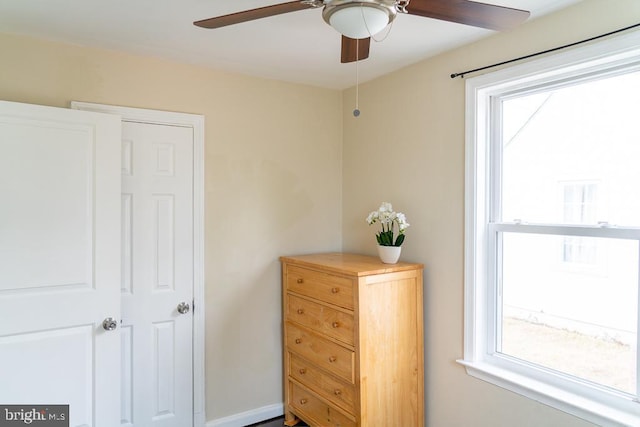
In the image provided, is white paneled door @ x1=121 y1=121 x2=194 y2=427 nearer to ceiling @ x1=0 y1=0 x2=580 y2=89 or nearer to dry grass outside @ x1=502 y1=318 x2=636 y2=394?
ceiling @ x1=0 y1=0 x2=580 y2=89

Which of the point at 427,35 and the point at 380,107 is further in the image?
the point at 380,107

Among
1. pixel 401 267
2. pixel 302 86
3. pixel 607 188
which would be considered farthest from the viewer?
pixel 302 86

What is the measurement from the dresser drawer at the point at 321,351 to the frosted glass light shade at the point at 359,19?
5.34ft

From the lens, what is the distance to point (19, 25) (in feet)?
6.77

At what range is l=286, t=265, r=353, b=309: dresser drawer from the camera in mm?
2309

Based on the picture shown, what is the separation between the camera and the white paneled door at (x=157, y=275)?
2463 millimetres

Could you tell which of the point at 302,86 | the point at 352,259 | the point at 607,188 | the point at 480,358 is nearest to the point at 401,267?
the point at 352,259

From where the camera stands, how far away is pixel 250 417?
2.88 metres

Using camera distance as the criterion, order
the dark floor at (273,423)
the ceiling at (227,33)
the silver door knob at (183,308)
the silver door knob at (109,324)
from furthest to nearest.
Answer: the dark floor at (273,423) < the silver door knob at (183,308) < the silver door knob at (109,324) < the ceiling at (227,33)

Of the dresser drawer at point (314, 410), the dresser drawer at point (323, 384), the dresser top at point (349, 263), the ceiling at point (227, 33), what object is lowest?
the dresser drawer at point (314, 410)

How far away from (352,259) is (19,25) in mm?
2222

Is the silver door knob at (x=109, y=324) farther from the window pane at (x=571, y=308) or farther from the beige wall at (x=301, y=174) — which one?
the window pane at (x=571, y=308)

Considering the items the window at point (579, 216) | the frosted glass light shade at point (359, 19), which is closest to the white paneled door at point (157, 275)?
the frosted glass light shade at point (359, 19)

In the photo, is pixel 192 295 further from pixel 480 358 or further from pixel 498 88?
pixel 498 88
